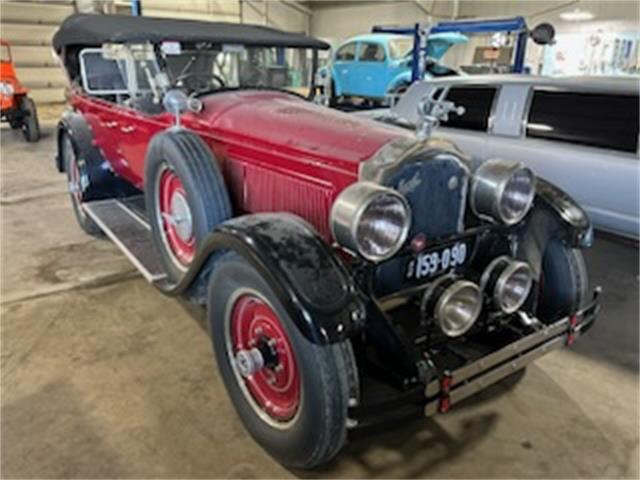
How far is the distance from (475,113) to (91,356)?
371cm

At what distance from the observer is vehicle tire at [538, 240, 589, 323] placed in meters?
2.41

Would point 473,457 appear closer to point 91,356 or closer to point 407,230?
point 407,230

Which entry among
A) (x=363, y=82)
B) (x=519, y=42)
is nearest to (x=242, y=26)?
(x=519, y=42)

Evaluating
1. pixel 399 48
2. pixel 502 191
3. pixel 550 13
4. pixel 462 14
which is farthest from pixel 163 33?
pixel 462 14

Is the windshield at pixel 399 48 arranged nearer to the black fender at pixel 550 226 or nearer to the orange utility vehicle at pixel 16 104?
the orange utility vehicle at pixel 16 104

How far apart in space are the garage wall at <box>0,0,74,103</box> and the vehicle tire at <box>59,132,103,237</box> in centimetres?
1126

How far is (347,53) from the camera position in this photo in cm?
1239

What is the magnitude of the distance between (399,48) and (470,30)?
5.45m

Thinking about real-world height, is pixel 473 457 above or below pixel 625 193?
below

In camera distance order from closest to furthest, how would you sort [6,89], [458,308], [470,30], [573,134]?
1. [458,308]
2. [573,134]
3. [470,30]
4. [6,89]

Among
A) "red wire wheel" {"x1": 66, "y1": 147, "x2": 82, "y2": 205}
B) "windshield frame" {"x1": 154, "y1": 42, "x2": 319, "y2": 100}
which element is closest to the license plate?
"windshield frame" {"x1": 154, "y1": 42, "x2": 319, "y2": 100}

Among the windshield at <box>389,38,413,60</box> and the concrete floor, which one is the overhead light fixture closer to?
the windshield at <box>389,38,413,60</box>

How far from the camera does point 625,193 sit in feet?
12.3

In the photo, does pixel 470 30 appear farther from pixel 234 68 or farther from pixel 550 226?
pixel 550 226
